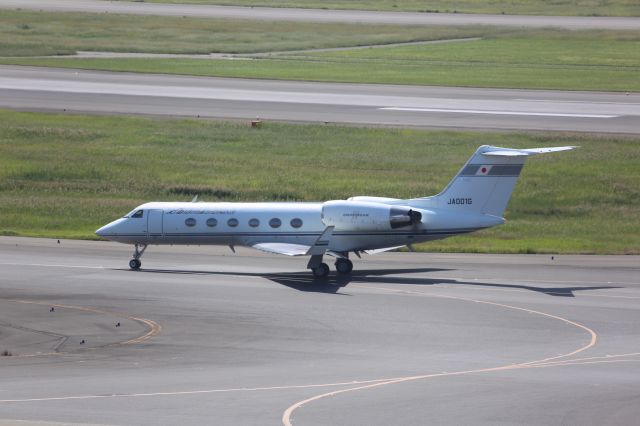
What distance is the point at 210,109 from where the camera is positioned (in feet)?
268

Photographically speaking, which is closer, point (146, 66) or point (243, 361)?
point (243, 361)

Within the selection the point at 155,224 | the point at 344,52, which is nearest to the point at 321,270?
the point at 155,224

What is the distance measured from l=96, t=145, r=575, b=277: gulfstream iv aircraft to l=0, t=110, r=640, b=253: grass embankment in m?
6.99

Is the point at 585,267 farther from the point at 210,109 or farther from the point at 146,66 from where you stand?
the point at 146,66

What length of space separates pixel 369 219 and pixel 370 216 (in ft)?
0.39

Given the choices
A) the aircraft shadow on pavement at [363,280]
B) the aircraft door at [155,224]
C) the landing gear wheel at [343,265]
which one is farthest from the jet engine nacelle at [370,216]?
the aircraft door at [155,224]

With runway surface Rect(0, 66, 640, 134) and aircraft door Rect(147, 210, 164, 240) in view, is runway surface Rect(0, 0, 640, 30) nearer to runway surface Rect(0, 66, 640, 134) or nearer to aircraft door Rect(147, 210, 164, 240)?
runway surface Rect(0, 66, 640, 134)

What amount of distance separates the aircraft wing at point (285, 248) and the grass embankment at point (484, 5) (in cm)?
10717

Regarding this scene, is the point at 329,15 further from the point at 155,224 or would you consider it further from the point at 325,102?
the point at 155,224

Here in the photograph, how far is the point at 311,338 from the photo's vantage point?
114 ft

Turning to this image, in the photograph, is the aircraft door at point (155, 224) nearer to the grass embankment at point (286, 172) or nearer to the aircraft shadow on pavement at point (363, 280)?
the aircraft shadow on pavement at point (363, 280)

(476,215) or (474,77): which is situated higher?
(474,77)

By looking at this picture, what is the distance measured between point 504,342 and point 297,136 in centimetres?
4120

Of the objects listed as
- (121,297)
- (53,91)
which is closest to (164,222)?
(121,297)
